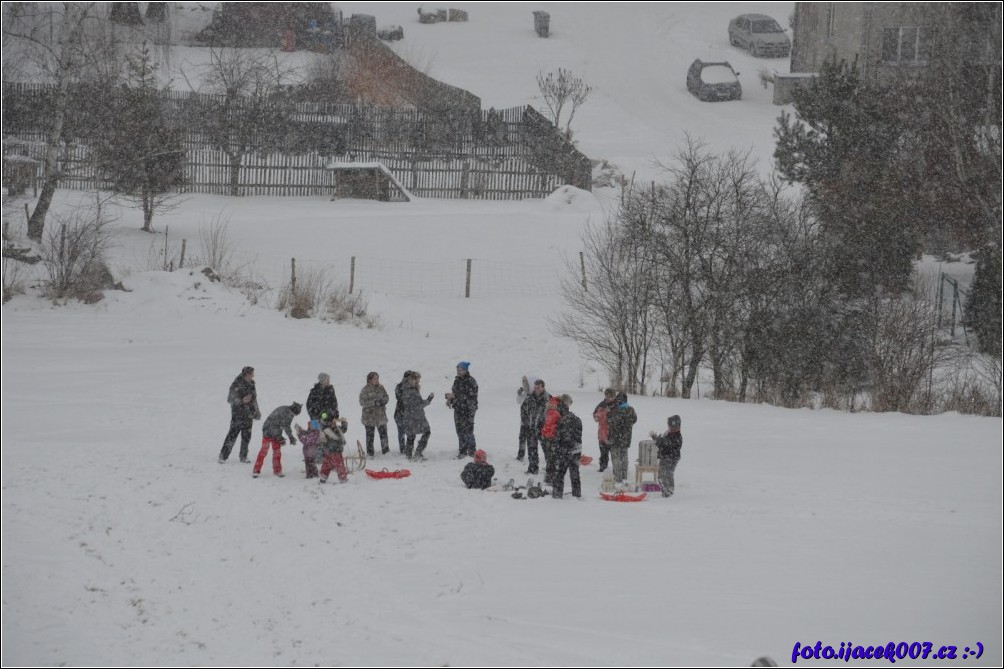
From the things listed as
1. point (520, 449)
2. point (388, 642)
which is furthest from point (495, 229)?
point (388, 642)

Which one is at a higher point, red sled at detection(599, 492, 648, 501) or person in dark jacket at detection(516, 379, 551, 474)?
person in dark jacket at detection(516, 379, 551, 474)

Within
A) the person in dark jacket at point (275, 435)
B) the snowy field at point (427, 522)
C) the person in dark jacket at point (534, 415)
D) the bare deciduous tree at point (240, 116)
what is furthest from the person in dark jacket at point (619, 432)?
the bare deciduous tree at point (240, 116)

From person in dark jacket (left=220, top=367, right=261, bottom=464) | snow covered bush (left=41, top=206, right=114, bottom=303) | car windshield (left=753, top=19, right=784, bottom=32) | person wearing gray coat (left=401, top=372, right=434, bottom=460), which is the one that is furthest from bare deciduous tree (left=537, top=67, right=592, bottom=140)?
person in dark jacket (left=220, top=367, right=261, bottom=464)

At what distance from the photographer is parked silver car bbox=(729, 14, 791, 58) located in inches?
2183

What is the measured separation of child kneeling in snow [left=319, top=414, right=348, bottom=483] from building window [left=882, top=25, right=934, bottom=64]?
3584 centimetres

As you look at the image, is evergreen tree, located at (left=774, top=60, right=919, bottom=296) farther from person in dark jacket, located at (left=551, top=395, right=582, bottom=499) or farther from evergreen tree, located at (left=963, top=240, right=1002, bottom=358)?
person in dark jacket, located at (left=551, top=395, right=582, bottom=499)

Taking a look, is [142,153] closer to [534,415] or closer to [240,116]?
[240,116]

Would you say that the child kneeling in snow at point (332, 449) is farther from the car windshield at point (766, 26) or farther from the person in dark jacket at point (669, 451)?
the car windshield at point (766, 26)

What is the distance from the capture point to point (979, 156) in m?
27.2

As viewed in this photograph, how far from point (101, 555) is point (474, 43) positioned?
5242cm

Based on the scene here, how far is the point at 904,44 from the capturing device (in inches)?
1732

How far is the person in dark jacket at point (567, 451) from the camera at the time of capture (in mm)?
13500

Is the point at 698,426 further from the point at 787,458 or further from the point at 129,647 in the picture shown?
the point at 129,647

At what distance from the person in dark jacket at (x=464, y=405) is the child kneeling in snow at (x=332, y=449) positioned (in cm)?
192
